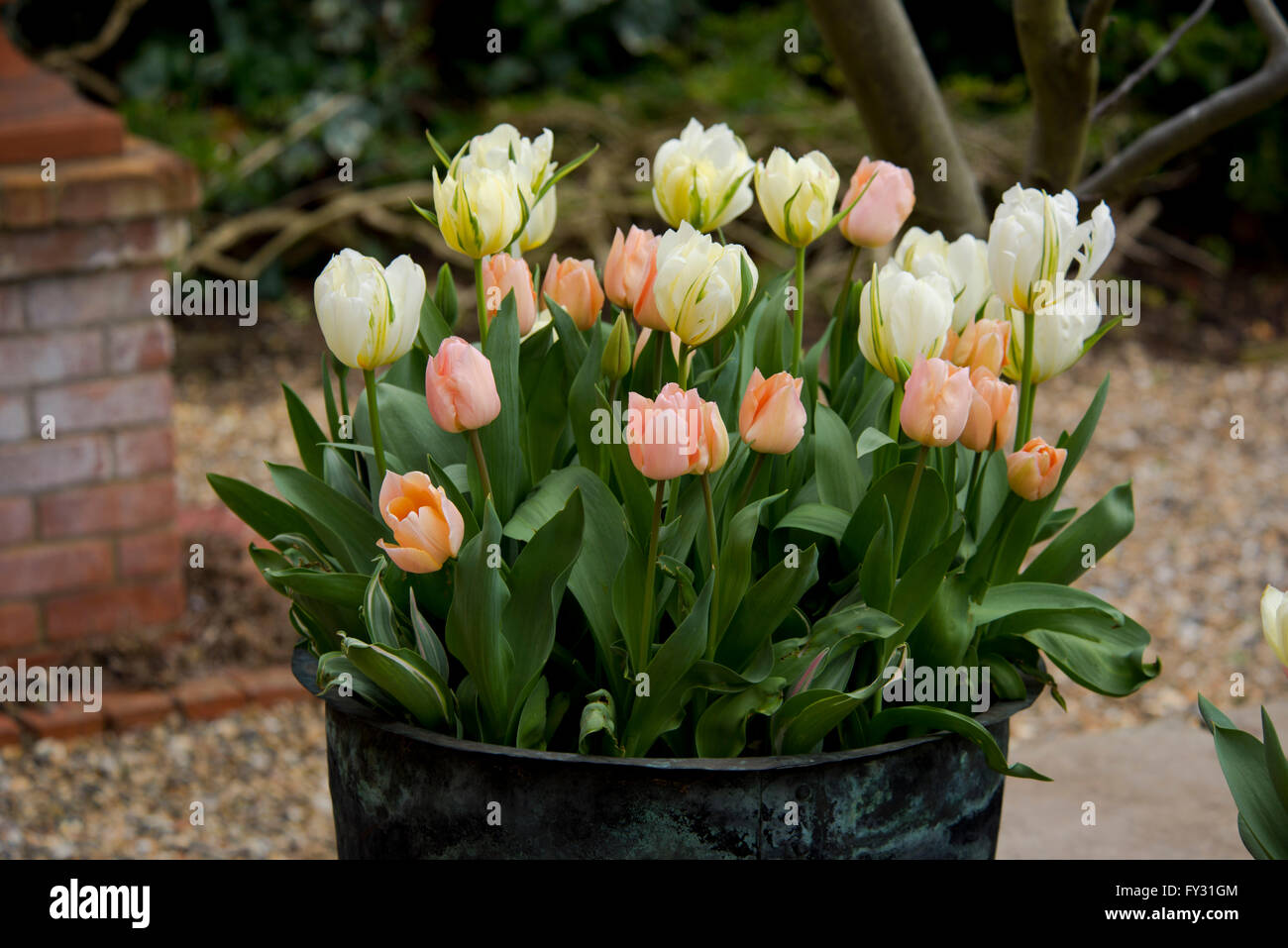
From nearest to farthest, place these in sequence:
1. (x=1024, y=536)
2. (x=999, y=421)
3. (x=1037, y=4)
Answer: (x=999, y=421) → (x=1024, y=536) → (x=1037, y=4)

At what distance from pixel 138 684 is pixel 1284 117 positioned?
4903 mm

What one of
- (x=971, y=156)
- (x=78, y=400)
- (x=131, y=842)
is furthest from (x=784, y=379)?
(x=971, y=156)

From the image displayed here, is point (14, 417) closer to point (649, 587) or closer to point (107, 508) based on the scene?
point (107, 508)

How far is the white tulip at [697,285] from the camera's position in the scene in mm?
1153

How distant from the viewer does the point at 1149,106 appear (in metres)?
5.97

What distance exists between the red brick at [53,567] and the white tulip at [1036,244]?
2216mm

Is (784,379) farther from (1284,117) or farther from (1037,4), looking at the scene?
(1284,117)

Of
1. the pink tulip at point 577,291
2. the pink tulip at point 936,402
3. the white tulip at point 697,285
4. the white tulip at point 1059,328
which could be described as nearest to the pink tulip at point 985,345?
the white tulip at point 1059,328

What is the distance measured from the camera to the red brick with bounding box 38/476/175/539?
2846 mm

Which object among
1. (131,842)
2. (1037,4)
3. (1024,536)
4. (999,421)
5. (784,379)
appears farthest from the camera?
(131,842)

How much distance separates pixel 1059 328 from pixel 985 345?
7 cm

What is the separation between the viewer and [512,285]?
1.37 m

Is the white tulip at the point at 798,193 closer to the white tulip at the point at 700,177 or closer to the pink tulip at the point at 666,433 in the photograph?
the white tulip at the point at 700,177

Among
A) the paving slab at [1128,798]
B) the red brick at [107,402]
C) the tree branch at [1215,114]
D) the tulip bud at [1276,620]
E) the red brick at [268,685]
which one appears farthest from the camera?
the red brick at [268,685]
